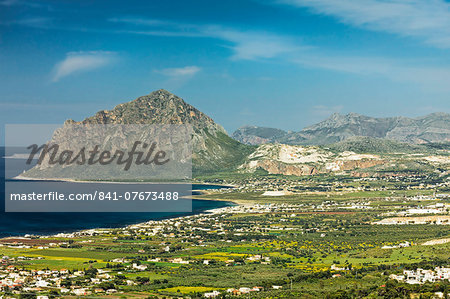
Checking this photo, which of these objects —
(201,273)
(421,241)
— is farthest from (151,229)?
(421,241)

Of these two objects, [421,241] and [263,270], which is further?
[421,241]

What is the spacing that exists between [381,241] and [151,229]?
205 feet

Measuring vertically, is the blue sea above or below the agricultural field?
above

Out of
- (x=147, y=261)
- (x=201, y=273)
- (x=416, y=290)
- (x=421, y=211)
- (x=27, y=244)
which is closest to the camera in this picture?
(x=416, y=290)

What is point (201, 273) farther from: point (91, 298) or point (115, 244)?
point (115, 244)

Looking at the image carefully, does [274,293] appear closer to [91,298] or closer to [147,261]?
[91,298]

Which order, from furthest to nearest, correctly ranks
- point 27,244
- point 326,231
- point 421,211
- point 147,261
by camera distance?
point 421,211
point 326,231
point 27,244
point 147,261

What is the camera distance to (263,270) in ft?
353

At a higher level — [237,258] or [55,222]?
[55,222]

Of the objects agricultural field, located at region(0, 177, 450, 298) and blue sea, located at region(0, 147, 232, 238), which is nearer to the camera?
agricultural field, located at region(0, 177, 450, 298)

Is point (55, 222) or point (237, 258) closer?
point (237, 258)

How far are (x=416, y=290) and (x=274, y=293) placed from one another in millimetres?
20448

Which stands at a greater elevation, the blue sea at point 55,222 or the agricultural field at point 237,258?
the blue sea at point 55,222

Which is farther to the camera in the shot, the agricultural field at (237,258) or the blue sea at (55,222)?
the blue sea at (55,222)
